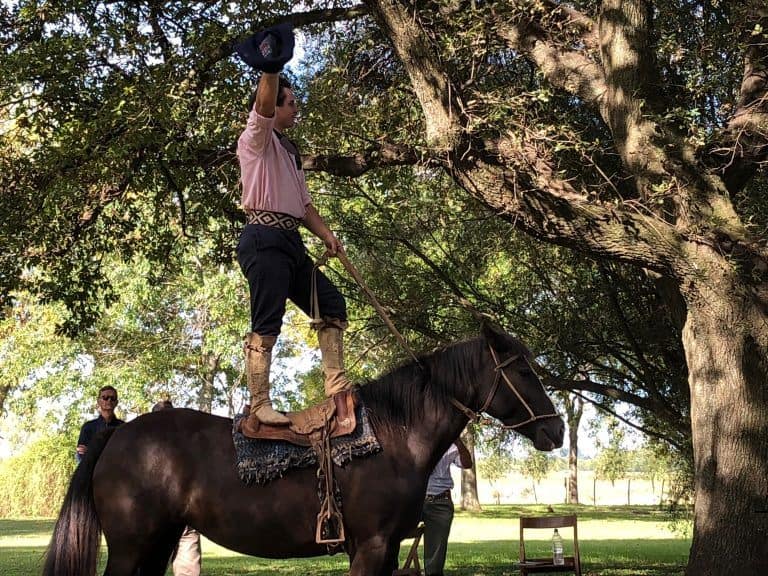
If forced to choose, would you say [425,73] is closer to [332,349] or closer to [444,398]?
[332,349]

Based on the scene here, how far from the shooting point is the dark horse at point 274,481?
225 inches

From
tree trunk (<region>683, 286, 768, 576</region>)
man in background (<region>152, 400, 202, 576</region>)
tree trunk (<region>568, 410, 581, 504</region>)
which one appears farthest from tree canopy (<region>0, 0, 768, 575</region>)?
tree trunk (<region>568, 410, 581, 504</region>)

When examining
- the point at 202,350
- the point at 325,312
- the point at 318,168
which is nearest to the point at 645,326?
the point at 318,168

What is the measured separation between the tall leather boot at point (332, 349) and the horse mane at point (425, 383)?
195 millimetres

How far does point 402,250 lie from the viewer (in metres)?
16.4

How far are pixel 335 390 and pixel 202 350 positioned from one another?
29.7 m

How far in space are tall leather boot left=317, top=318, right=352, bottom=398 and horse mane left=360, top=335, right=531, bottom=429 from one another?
0.19 metres

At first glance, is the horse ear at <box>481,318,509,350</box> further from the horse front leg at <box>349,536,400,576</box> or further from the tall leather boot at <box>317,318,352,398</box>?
the horse front leg at <box>349,536,400,576</box>

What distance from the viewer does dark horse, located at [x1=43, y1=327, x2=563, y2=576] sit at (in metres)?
5.71

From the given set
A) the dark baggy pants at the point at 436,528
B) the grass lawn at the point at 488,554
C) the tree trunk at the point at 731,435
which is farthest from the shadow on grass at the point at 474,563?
the tree trunk at the point at 731,435

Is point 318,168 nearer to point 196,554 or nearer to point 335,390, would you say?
point 196,554

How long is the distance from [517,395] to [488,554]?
488 inches

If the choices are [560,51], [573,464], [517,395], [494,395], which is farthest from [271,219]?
[573,464]

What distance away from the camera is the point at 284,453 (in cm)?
581
